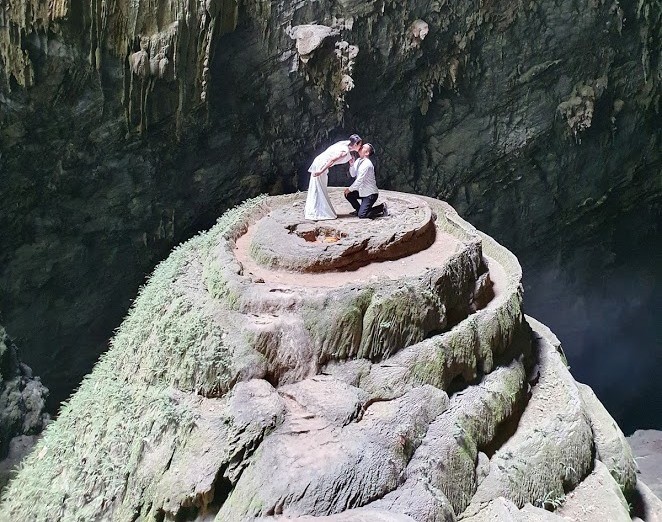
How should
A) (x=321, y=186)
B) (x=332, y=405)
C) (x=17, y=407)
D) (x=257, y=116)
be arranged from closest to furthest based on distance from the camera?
(x=332, y=405) < (x=321, y=186) < (x=17, y=407) < (x=257, y=116)

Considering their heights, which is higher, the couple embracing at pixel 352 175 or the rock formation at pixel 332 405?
the couple embracing at pixel 352 175

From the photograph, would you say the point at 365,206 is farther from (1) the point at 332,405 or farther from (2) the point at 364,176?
(1) the point at 332,405

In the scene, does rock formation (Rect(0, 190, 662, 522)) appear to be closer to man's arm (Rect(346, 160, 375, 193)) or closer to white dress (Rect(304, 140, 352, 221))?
white dress (Rect(304, 140, 352, 221))

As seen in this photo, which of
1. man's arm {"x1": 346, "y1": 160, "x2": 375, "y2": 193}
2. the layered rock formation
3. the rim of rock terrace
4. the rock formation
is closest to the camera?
the rock formation

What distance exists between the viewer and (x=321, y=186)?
10734mm

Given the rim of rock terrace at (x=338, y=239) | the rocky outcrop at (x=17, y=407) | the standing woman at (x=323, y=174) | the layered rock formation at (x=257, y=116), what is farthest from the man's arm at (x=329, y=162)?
the rocky outcrop at (x=17, y=407)

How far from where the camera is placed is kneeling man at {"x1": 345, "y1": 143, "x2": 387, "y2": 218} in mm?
10602

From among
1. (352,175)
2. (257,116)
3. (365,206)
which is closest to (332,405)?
(365,206)

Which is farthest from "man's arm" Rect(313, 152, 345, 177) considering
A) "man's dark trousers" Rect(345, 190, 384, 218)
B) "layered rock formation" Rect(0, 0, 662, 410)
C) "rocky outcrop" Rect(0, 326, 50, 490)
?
"rocky outcrop" Rect(0, 326, 50, 490)

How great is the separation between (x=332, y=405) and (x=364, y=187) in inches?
192

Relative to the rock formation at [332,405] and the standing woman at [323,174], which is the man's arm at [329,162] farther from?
the rock formation at [332,405]

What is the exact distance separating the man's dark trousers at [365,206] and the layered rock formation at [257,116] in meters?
5.78

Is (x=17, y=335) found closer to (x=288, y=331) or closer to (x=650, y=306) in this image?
(x=288, y=331)

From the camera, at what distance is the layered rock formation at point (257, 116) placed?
45.7 ft
